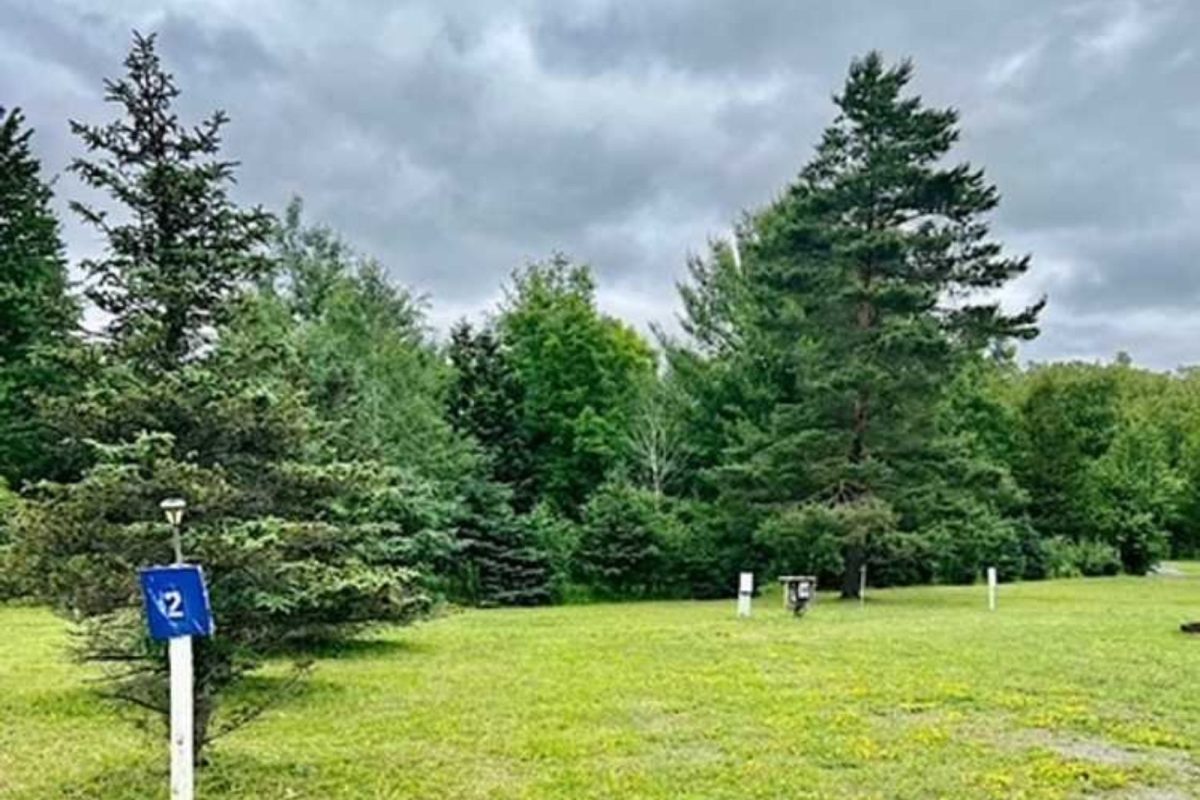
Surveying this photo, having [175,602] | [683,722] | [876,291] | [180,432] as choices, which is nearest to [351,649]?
[683,722]

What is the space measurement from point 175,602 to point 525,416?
2967 centimetres

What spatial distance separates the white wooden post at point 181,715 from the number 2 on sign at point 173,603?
0.37 feet

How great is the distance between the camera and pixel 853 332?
25.7 meters

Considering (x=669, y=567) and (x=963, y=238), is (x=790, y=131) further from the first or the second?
(x=669, y=567)

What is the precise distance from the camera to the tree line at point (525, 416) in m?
7.02

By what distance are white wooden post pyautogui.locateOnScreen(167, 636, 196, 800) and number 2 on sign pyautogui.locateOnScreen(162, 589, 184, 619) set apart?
114 mm

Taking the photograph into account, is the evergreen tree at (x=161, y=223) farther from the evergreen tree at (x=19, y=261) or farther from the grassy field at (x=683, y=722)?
the evergreen tree at (x=19, y=261)

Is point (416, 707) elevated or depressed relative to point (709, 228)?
depressed

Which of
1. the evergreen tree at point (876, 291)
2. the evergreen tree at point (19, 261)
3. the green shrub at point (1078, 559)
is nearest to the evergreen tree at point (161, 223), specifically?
the evergreen tree at point (876, 291)

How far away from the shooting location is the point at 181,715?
5.37 meters

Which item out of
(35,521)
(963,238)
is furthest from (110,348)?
(963,238)

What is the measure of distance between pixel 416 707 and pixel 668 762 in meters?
3.38

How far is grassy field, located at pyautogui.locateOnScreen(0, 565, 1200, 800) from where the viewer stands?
7.13 m

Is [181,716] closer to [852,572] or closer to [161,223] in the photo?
[161,223]
